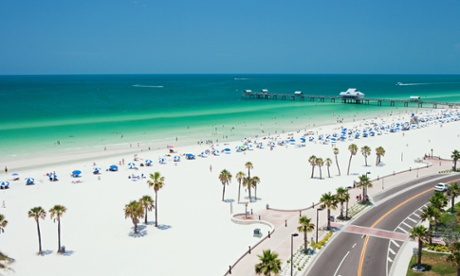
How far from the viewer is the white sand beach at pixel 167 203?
33.2 metres

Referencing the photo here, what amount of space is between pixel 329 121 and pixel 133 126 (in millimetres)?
53885

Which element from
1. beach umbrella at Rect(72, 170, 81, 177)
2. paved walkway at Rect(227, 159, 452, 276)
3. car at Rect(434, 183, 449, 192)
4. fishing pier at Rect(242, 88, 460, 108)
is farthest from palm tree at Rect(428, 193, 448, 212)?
fishing pier at Rect(242, 88, 460, 108)

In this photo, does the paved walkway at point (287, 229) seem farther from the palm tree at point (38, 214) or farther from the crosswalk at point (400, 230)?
the palm tree at point (38, 214)

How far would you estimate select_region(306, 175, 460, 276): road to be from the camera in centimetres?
2997

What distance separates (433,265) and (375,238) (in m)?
5.37

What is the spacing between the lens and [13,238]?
37125 millimetres

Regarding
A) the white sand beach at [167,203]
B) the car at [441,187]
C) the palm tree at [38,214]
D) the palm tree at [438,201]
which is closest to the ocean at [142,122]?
the white sand beach at [167,203]

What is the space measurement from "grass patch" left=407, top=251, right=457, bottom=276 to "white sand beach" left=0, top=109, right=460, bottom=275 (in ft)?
42.3

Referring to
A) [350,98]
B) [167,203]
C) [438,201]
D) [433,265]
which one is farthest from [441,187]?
[350,98]

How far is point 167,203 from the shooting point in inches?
1825

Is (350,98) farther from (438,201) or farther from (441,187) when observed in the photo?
(438,201)

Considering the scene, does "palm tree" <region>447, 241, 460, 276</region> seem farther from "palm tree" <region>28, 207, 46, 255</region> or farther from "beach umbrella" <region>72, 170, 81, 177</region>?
"beach umbrella" <region>72, 170, 81, 177</region>

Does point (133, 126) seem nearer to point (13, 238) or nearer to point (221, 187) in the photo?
point (221, 187)

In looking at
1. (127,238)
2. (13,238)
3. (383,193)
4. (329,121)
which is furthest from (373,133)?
(13,238)
